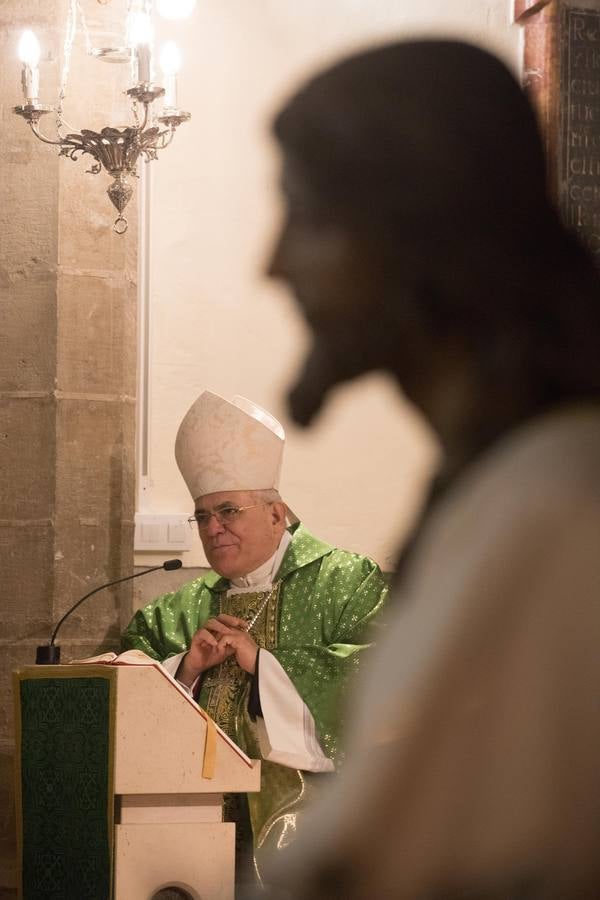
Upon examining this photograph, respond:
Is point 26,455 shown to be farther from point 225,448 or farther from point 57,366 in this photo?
point 225,448

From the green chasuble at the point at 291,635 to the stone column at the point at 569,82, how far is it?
2.17 m

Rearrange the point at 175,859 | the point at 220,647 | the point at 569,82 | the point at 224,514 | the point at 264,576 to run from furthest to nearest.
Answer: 1. the point at 569,82
2. the point at 264,576
3. the point at 224,514
4. the point at 220,647
5. the point at 175,859

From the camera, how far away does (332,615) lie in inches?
196

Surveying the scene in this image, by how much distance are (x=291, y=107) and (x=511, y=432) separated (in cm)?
40

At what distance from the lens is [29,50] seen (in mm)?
5039

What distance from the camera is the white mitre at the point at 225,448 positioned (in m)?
4.99

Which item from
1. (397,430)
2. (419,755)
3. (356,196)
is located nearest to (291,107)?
(356,196)

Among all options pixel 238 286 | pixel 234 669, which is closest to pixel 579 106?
pixel 238 286

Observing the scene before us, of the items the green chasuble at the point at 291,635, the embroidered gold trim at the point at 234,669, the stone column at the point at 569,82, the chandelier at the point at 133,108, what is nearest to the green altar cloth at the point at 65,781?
the green chasuble at the point at 291,635

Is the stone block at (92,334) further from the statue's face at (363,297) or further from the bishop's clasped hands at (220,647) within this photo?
the statue's face at (363,297)

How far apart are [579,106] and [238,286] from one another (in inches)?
70.7

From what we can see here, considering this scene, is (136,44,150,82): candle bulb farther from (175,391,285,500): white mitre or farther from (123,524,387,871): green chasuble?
(123,524,387,871): green chasuble

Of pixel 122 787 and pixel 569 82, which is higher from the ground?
pixel 569 82

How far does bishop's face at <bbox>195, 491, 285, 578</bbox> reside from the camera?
4938 mm
